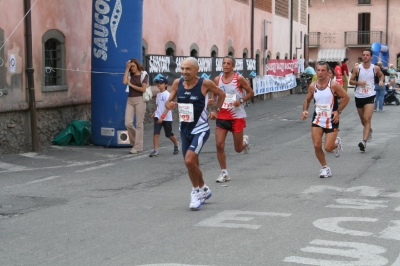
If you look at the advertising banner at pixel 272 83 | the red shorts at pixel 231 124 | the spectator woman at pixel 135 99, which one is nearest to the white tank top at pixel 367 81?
the spectator woman at pixel 135 99

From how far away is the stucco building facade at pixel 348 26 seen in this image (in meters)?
68.1

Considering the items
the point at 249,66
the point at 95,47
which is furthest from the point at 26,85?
the point at 249,66

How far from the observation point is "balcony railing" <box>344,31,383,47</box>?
68.2 meters

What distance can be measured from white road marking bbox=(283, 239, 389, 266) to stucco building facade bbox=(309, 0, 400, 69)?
63304 mm

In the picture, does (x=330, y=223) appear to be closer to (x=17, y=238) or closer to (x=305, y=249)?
(x=305, y=249)

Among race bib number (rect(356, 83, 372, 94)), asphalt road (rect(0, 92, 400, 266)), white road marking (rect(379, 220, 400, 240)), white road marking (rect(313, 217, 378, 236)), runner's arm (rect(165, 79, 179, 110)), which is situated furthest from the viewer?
race bib number (rect(356, 83, 372, 94))

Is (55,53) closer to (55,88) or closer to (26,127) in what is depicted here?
(55,88)

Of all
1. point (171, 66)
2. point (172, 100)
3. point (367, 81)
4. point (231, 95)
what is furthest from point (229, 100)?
point (171, 66)

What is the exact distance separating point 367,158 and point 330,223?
5785mm

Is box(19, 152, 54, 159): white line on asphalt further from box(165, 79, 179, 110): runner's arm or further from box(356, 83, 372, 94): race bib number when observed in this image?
box(356, 83, 372, 94): race bib number

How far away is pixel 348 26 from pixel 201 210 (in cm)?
6380

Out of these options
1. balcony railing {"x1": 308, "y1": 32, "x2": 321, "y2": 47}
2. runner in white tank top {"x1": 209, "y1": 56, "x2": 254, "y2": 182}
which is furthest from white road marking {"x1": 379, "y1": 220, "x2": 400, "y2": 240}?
balcony railing {"x1": 308, "y1": 32, "x2": 321, "y2": 47}

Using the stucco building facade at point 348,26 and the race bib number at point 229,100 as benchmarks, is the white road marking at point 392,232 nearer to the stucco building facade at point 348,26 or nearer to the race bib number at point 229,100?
the race bib number at point 229,100

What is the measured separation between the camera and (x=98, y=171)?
484 inches
